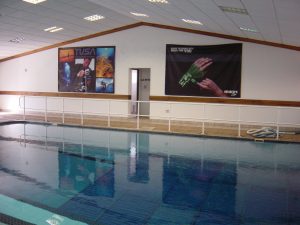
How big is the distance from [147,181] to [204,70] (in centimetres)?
618

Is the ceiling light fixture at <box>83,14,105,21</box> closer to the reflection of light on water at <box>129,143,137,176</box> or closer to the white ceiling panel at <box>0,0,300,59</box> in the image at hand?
the white ceiling panel at <box>0,0,300,59</box>

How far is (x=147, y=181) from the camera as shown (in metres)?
4.83

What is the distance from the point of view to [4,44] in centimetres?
1100

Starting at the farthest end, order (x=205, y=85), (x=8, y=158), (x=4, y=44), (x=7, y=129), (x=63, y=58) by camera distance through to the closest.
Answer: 1. (x=63, y=58)
2. (x=4, y=44)
3. (x=205, y=85)
4. (x=7, y=129)
5. (x=8, y=158)

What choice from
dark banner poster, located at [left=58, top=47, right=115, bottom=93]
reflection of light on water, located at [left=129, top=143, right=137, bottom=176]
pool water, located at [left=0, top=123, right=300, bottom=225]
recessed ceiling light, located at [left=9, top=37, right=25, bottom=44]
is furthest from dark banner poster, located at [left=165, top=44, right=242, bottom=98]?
recessed ceiling light, located at [left=9, top=37, right=25, bottom=44]

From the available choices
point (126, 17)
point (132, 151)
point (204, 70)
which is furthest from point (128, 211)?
point (126, 17)

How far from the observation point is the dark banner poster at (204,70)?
32.3 ft

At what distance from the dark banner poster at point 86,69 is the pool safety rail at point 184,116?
55cm

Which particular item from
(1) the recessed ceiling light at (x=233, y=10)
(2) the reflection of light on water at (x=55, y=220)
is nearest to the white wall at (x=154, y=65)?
(1) the recessed ceiling light at (x=233, y=10)

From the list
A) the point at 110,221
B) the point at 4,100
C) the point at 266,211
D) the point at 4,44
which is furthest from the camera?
the point at 4,100

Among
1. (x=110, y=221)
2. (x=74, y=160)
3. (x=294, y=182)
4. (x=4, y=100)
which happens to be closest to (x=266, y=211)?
(x=294, y=182)

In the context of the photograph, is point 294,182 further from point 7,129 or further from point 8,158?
point 7,129

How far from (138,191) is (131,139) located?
3.87m

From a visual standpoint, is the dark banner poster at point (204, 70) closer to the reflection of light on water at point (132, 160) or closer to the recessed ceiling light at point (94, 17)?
the recessed ceiling light at point (94, 17)
